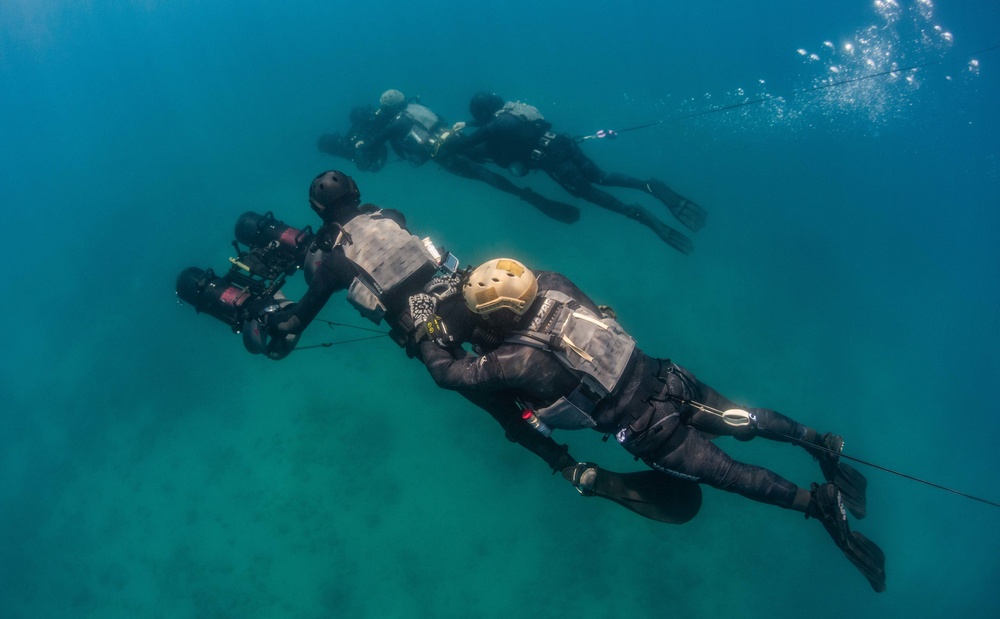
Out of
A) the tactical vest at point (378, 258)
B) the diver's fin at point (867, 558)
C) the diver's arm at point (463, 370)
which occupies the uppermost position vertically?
the tactical vest at point (378, 258)

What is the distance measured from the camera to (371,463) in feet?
36.2

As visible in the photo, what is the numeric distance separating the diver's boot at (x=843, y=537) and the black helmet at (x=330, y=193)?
682 centimetres

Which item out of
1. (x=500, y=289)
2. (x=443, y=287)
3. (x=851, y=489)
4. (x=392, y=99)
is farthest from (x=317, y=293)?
(x=392, y=99)

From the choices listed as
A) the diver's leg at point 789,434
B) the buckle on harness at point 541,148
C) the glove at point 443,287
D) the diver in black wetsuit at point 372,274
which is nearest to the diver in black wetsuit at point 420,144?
the buckle on harness at point 541,148

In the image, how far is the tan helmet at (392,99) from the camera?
43.4 ft

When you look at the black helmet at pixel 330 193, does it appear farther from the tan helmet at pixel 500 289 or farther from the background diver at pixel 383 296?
the tan helmet at pixel 500 289

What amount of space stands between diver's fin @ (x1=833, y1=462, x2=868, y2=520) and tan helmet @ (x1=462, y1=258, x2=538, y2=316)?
472 cm

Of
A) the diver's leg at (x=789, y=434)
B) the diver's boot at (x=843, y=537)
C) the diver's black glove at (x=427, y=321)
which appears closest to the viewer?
the diver's black glove at (x=427, y=321)

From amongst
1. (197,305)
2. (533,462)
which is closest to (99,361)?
(197,305)

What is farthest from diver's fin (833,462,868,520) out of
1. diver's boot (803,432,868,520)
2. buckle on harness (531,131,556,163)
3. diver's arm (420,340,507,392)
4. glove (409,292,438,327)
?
buckle on harness (531,131,556,163)

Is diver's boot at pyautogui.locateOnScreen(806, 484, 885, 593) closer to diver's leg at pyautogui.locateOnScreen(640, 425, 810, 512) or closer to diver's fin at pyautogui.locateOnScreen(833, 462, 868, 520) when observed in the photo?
diver's leg at pyautogui.locateOnScreen(640, 425, 810, 512)

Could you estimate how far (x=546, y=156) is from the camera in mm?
11664

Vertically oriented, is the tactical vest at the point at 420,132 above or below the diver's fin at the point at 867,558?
above

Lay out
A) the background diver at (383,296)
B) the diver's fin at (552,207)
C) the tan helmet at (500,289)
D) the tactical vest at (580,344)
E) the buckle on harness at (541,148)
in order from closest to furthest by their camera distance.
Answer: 1. the tan helmet at (500,289)
2. the tactical vest at (580,344)
3. the background diver at (383,296)
4. the buckle on harness at (541,148)
5. the diver's fin at (552,207)
